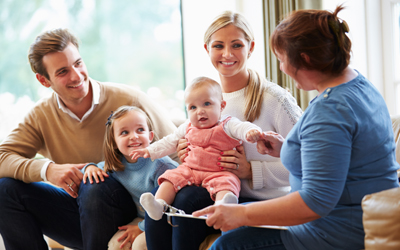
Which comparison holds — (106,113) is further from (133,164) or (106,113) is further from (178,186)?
(178,186)

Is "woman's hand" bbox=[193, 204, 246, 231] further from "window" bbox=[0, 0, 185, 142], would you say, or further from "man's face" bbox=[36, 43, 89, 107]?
"window" bbox=[0, 0, 185, 142]

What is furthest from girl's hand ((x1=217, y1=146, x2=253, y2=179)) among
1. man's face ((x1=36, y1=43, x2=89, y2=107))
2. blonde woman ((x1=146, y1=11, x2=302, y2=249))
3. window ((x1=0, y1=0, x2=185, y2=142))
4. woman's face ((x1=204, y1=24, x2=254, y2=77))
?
window ((x1=0, y1=0, x2=185, y2=142))

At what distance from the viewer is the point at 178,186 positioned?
66.9 inches

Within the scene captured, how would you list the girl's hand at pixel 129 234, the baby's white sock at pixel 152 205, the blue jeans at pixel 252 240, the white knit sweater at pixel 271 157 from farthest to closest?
the girl's hand at pixel 129 234 < the white knit sweater at pixel 271 157 < the baby's white sock at pixel 152 205 < the blue jeans at pixel 252 240

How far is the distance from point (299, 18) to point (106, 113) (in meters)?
1.45

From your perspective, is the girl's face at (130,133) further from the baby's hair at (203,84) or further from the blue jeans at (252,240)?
the blue jeans at (252,240)

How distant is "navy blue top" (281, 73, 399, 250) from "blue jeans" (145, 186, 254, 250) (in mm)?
479

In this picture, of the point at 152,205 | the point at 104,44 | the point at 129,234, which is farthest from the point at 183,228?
the point at 104,44

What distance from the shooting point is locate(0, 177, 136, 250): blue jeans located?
1885 mm

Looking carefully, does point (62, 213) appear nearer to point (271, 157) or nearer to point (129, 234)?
point (129, 234)

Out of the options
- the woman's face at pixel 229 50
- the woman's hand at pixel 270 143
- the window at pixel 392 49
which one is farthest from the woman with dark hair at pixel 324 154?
the window at pixel 392 49

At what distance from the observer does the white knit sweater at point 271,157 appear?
5.83ft

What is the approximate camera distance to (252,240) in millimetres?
1237

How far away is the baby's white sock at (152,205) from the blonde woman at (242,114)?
0.31 ft
